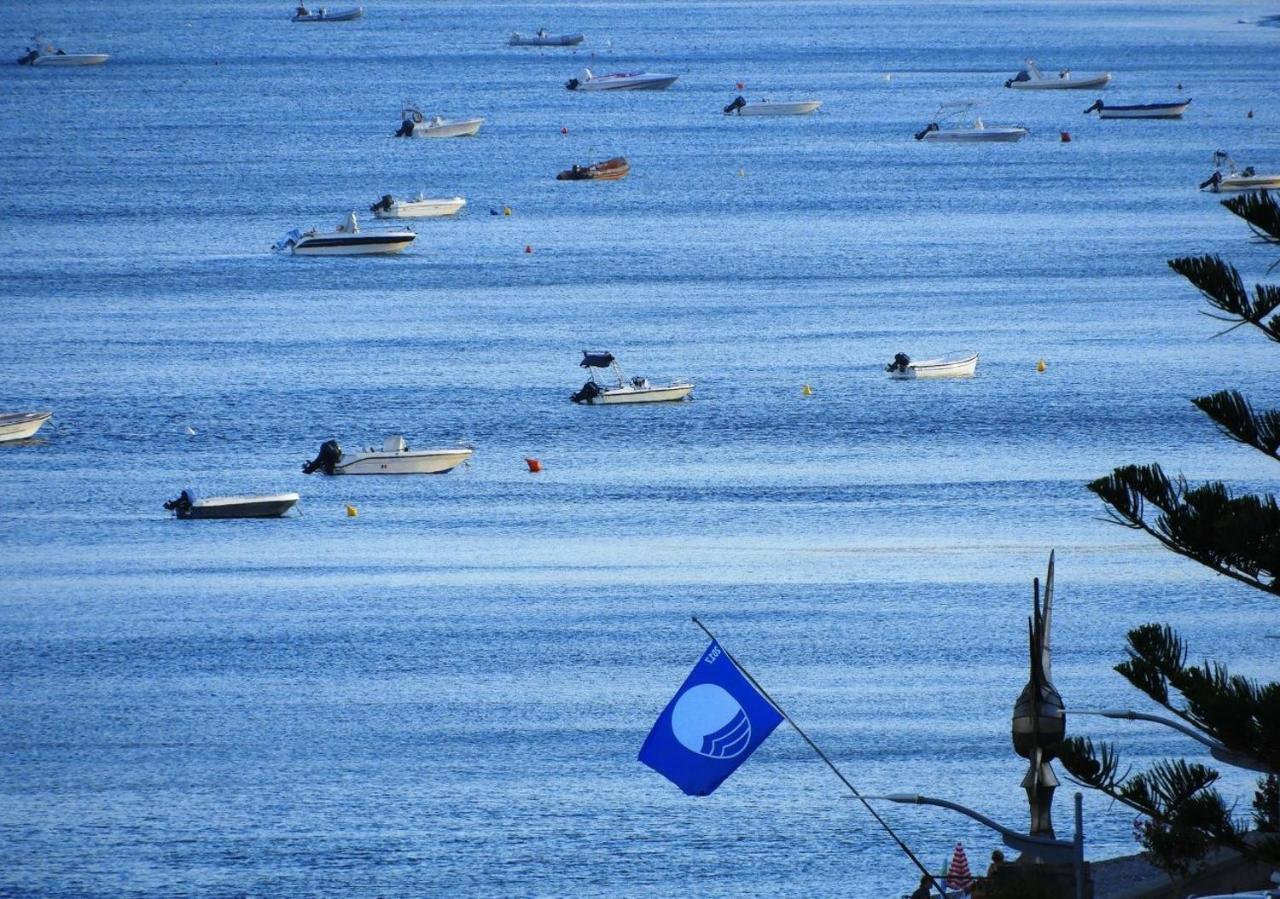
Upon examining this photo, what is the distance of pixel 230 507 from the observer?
53.8m

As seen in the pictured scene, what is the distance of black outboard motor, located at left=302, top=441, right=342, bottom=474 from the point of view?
58125mm

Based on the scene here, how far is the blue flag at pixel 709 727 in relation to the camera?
18.1 m

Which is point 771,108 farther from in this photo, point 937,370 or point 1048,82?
point 937,370

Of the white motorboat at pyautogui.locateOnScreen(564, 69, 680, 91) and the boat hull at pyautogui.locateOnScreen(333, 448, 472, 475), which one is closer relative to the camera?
the boat hull at pyautogui.locateOnScreen(333, 448, 472, 475)

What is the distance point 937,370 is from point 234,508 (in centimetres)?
2436

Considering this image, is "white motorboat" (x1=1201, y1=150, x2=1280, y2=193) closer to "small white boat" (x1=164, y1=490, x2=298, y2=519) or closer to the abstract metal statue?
"small white boat" (x1=164, y1=490, x2=298, y2=519)

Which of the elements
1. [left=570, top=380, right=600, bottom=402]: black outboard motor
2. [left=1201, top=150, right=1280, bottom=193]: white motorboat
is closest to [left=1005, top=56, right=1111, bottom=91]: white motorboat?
[left=1201, top=150, right=1280, bottom=193]: white motorboat

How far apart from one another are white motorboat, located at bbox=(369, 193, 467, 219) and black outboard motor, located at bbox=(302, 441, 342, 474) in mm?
48009

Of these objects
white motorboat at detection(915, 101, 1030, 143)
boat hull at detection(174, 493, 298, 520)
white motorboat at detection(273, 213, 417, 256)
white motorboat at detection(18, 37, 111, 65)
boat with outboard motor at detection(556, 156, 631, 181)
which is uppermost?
white motorboat at detection(18, 37, 111, 65)

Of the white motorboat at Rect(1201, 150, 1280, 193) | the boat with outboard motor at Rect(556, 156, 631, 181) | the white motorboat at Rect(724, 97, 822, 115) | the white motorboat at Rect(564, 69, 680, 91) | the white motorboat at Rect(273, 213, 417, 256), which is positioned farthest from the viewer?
the white motorboat at Rect(564, 69, 680, 91)

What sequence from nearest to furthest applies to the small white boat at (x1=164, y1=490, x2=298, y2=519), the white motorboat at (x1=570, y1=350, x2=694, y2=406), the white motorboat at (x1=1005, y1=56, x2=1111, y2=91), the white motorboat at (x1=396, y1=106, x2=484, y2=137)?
the small white boat at (x1=164, y1=490, x2=298, y2=519), the white motorboat at (x1=570, y1=350, x2=694, y2=406), the white motorboat at (x1=396, y1=106, x2=484, y2=137), the white motorboat at (x1=1005, y1=56, x2=1111, y2=91)

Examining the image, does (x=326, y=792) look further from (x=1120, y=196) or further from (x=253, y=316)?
(x=1120, y=196)

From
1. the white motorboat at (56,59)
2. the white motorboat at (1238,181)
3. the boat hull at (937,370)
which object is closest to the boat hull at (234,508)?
the boat hull at (937,370)

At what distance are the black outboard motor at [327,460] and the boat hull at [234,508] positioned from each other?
417cm
